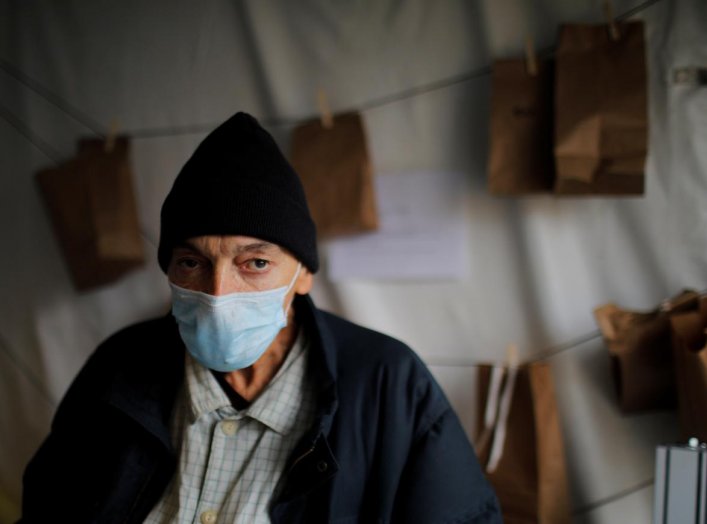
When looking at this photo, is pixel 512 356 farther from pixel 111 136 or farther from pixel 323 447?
pixel 111 136

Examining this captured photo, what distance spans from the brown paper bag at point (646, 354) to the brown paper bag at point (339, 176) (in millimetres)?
578

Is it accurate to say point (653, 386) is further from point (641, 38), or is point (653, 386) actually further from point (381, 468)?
point (641, 38)

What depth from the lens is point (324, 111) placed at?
151 centimetres

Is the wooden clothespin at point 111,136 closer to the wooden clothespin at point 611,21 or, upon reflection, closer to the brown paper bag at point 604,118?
the brown paper bag at point 604,118

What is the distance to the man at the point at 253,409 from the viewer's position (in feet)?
3.31

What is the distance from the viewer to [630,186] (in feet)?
3.98

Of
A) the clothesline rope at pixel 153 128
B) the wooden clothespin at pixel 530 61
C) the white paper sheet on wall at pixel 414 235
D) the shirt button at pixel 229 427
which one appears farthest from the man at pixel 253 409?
the wooden clothespin at pixel 530 61

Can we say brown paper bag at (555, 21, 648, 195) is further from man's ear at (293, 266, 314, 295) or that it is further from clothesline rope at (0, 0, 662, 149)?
man's ear at (293, 266, 314, 295)

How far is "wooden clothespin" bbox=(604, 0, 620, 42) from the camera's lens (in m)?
1.25

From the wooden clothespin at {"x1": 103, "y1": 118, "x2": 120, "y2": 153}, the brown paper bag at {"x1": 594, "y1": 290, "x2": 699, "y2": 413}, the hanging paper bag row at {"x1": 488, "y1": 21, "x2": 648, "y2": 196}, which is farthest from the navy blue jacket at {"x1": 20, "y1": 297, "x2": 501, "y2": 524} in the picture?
the wooden clothespin at {"x1": 103, "y1": 118, "x2": 120, "y2": 153}

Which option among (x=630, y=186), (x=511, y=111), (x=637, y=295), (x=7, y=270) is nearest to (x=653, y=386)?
(x=637, y=295)

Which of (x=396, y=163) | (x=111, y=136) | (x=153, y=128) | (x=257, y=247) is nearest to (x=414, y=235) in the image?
(x=396, y=163)

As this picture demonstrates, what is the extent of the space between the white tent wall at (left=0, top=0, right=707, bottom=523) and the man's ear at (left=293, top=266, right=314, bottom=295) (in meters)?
0.40

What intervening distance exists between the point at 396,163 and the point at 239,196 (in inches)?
23.1
